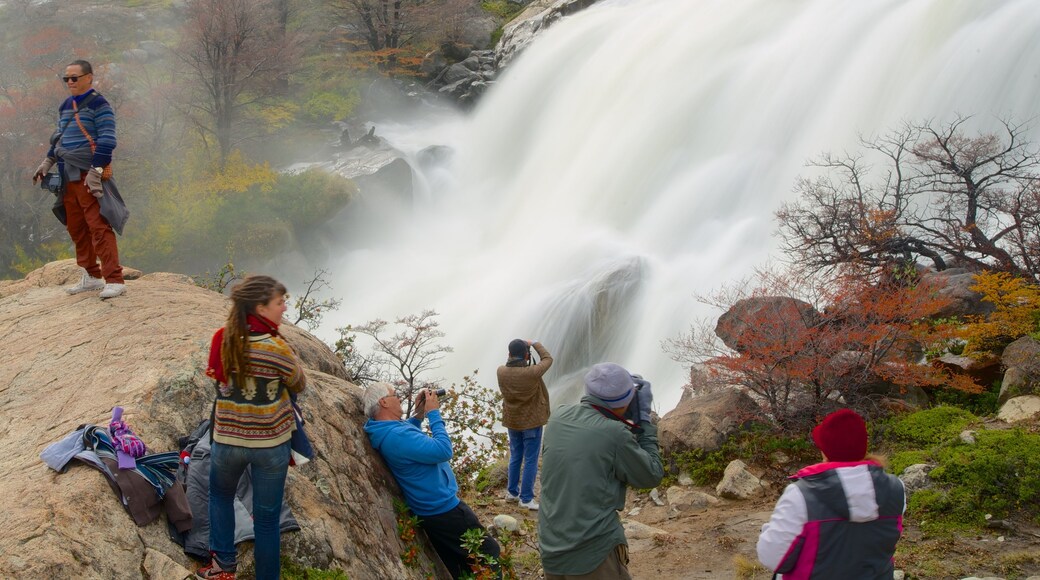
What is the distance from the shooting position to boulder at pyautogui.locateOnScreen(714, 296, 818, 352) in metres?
8.70

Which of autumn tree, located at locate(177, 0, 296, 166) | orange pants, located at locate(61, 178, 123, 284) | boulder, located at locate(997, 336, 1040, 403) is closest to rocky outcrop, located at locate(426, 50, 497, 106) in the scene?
autumn tree, located at locate(177, 0, 296, 166)

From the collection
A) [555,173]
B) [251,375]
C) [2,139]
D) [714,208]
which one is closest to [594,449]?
[251,375]

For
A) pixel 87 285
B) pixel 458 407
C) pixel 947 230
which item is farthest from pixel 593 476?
pixel 947 230

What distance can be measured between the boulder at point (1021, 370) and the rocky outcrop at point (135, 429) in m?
6.63

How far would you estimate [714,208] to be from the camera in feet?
53.5

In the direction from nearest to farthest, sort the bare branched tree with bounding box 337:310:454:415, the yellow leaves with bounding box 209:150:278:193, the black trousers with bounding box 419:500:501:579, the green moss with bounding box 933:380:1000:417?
1. the black trousers with bounding box 419:500:501:579
2. the green moss with bounding box 933:380:1000:417
3. the bare branched tree with bounding box 337:310:454:415
4. the yellow leaves with bounding box 209:150:278:193

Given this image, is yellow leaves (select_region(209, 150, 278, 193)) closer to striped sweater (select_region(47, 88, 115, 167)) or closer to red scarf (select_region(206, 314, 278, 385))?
striped sweater (select_region(47, 88, 115, 167))

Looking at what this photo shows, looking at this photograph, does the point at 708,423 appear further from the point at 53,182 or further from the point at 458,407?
the point at 53,182

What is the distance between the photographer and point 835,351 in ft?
28.3

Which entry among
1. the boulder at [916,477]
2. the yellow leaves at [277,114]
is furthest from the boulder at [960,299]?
the yellow leaves at [277,114]

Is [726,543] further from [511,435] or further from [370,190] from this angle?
[370,190]

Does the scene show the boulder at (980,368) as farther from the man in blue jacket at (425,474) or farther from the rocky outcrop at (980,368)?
the man in blue jacket at (425,474)

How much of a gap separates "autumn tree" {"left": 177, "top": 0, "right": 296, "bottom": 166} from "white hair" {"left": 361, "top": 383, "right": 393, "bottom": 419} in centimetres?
2005

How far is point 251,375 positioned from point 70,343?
3.13 metres
